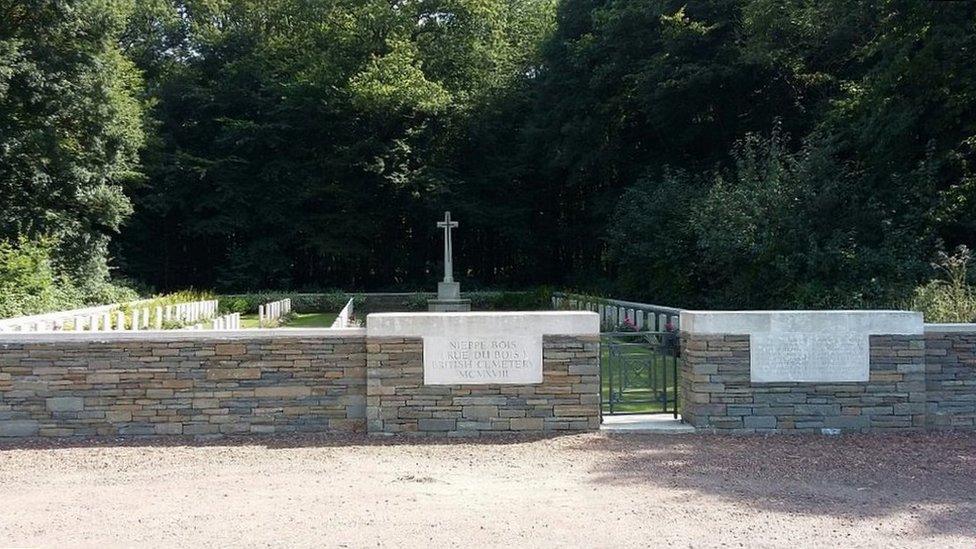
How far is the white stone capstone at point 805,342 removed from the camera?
7844 mm

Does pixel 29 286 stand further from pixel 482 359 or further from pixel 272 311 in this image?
pixel 482 359

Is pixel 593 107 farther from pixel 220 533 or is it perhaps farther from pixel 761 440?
pixel 220 533

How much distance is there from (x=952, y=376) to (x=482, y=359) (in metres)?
4.50

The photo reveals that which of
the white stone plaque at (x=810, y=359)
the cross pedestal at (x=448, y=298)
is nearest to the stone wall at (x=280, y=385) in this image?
the white stone plaque at (x=810, y=359)

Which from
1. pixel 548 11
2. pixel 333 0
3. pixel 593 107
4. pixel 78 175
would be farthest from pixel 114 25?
pixel 548 11

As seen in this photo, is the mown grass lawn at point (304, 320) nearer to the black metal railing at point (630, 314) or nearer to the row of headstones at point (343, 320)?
the row of headstones at point (343, 320)

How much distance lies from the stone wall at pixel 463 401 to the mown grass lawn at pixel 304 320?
14.3 metres

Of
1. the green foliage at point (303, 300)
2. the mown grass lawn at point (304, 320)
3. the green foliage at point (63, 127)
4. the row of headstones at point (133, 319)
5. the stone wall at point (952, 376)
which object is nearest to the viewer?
the stone wall at point (952, 376)

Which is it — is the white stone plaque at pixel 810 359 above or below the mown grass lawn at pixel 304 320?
above

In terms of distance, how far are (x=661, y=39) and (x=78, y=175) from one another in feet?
55.3

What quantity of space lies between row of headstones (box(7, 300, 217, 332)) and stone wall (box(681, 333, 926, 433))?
7174 mm

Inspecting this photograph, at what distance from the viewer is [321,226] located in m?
33.4

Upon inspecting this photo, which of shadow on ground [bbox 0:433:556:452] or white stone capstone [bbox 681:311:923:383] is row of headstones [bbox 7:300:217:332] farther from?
white stone capstone [bbox 681:311:923:383]

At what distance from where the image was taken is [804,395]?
788 cm
